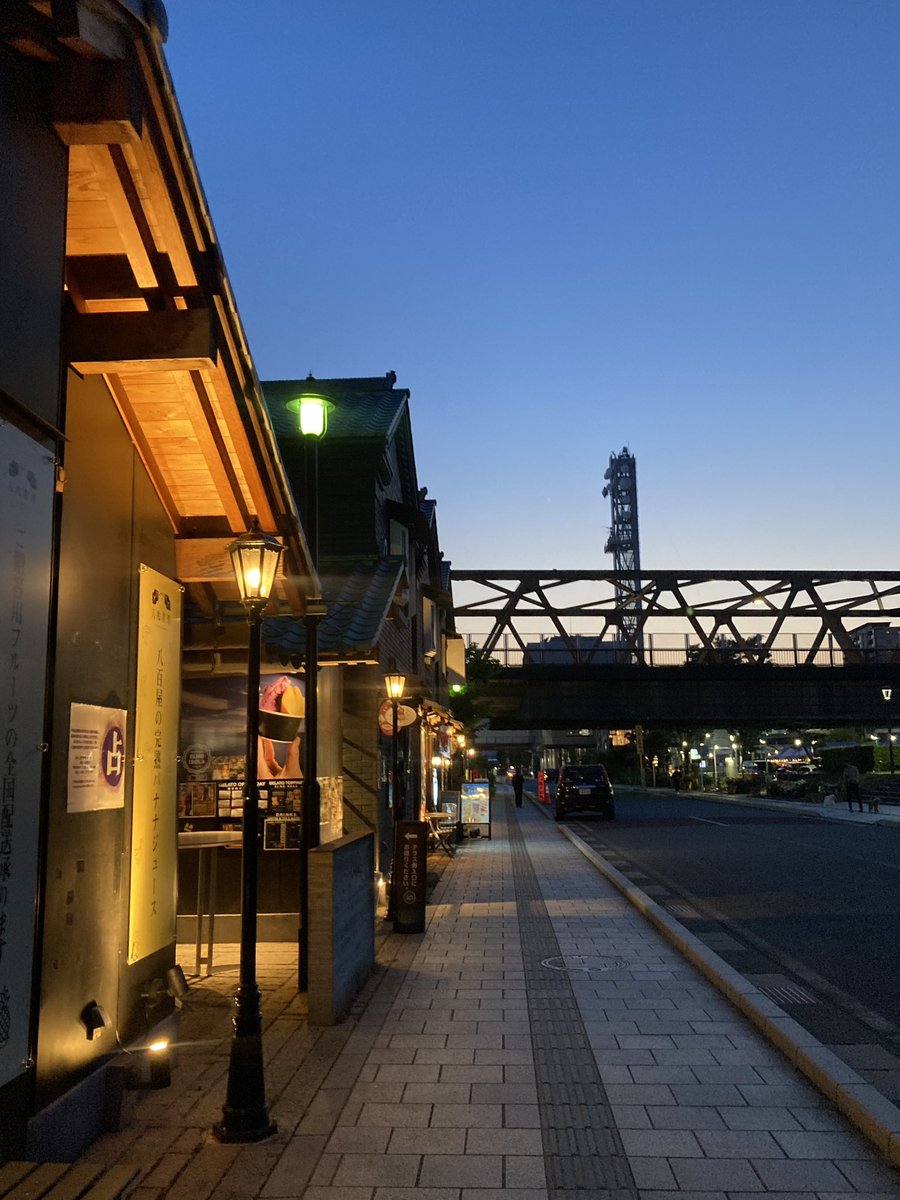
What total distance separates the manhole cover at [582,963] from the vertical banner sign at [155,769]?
161 inches

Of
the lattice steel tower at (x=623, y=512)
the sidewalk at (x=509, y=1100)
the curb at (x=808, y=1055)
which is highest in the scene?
the lattice steel tower at (x=623, y=512)

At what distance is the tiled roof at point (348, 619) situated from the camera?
1264 cm

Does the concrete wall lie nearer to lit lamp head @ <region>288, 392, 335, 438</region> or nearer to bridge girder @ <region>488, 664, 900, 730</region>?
lit lamp head @ <region>288, 392, 335, 438</region>

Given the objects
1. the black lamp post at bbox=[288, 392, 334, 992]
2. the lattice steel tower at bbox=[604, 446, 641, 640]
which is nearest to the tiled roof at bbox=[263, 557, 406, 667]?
the black lamp post at bbox=[288, 392, 334, 992]

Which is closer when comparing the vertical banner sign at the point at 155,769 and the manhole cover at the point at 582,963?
the vertical banner sign at the point at 155,769

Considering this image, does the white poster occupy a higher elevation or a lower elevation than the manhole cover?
higher

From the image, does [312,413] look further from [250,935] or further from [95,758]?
[250,935]

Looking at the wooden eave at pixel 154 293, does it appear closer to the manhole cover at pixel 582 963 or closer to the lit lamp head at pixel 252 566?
the lit lamp head at pixel 252 566

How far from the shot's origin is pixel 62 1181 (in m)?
3.81

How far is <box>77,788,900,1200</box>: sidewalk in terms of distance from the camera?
462 cm

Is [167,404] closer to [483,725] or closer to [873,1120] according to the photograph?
[873,1120]

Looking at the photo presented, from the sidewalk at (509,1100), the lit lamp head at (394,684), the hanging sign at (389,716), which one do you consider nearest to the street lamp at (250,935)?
the sidewalk at (509,1100)

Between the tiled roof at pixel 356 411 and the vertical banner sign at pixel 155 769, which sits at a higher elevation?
the tiled roof at pixel 356 411

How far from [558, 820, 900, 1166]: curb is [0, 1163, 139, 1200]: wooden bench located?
3475mm
